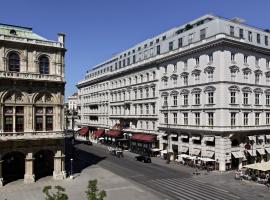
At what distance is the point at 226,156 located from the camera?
2110 inches

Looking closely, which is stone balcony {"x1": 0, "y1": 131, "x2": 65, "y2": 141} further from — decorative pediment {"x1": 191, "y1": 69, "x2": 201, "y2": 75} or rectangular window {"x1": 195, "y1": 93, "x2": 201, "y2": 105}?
decorative pediment {"x1": 191, "y1": 69, "x2": 201, "y2": 75}

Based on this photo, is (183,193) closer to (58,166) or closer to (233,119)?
(58,166)

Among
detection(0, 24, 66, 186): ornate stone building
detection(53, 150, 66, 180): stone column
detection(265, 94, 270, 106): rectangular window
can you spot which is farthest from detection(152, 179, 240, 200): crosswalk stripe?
detection(265, 94, 270, 106): rectangular window

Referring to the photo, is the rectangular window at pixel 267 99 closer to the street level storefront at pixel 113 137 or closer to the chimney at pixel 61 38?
the street level storefront at pixel 113 137

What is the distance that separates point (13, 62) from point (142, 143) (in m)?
40.2

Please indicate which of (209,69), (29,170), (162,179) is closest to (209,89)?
(209,69)

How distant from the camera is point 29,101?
44656 millimetres

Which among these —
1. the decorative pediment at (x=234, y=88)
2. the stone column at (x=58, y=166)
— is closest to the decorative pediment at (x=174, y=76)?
the decorative pediment at (x=234, y=88)

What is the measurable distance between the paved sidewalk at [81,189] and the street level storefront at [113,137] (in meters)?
36.5

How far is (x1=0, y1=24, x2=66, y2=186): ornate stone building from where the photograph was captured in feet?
141

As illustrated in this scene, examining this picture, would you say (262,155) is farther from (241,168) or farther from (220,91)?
(220,91)

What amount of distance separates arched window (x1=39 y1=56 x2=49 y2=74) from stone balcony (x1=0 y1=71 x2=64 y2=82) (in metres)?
1.07

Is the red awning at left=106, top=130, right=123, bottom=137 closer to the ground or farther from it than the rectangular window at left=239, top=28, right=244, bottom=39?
closer to the ground

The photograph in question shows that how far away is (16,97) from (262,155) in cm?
4644
